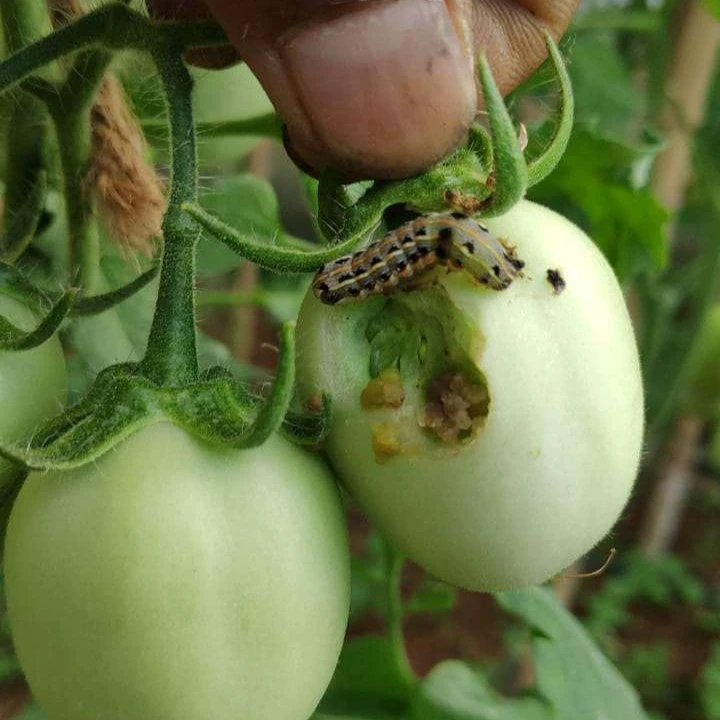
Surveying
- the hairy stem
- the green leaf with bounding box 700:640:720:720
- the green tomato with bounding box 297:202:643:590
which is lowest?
the green leaf with bounding box 700:640:720:720

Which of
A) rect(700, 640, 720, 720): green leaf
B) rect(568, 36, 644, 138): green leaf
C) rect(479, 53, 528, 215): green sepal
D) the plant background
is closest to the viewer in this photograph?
rect(479, 53, 528, 215): green sepal

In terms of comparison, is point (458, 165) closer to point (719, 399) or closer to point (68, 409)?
point (68, 409)

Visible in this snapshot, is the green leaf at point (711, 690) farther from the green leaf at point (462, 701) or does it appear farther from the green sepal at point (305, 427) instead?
the green sepal at point (305, 427)

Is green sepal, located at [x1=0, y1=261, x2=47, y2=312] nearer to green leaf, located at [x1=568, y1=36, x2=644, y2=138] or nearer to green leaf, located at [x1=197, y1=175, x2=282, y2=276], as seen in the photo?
green leaf, located at [x1=197, y1=175, x2=282, y2=276]

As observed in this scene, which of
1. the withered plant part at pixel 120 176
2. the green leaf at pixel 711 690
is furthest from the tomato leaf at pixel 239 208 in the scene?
the green leaf at pixel 711 690

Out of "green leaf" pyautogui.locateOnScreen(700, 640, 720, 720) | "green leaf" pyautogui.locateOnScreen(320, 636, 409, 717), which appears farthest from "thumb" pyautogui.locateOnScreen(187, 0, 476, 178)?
"green leaf" pyautogui.locateOnScreen(700, 640, 720, 720)

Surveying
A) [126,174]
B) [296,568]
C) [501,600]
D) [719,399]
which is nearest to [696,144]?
[719,399]

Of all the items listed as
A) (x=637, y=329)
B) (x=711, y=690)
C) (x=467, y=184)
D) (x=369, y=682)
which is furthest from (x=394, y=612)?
(x=711, y=690)
